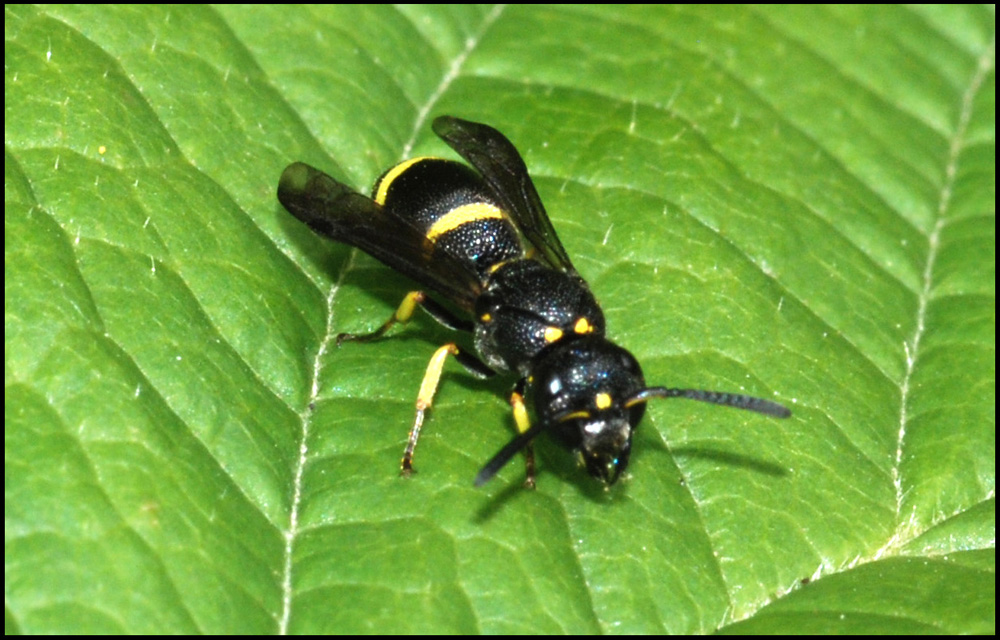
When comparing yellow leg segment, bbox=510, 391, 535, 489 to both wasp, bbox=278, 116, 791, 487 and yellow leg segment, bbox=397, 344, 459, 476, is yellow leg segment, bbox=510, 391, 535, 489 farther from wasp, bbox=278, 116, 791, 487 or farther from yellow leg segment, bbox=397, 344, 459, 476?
yellow leg segment, bbox=397, 344, 459, 476

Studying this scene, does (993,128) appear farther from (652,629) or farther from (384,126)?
(652,629)

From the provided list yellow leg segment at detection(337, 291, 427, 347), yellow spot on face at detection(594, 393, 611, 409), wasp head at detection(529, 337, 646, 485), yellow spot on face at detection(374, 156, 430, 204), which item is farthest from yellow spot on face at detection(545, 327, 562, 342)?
yellow spot on face at detection(374, 156, 430, 204)

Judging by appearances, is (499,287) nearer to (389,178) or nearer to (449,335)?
(449,335)

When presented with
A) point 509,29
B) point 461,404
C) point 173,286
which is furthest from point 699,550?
point 509,29

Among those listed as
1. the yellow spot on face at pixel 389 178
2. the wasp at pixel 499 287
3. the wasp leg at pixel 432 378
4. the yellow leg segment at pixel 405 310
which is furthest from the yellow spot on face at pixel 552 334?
the yellow spot on face at pixel 389 178

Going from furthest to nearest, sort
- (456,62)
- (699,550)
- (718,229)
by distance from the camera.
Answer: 1. (456,62)
2. (718,229)
3. (699,550)

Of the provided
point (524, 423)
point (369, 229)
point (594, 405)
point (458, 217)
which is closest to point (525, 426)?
point (524, 423)
